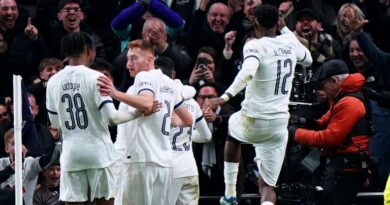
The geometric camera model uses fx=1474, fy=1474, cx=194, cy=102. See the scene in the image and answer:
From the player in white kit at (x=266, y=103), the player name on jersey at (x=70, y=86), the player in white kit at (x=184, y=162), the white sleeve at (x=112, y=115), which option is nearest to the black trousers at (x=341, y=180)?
the player in white kit at (x=266, y=103)

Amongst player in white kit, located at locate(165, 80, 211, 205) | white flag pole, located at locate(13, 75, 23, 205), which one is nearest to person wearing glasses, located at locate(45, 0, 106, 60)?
player in white kit, located at locate(165, 80, 211, 205)

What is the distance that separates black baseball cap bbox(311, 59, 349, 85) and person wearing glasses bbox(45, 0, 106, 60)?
3.11 m

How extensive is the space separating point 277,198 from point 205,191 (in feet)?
4.54

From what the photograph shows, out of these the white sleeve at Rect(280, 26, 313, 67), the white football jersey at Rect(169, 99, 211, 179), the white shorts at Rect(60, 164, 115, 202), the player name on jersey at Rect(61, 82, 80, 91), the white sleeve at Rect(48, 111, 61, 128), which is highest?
the white sleeve at Rect(280, 26, 313, 67)

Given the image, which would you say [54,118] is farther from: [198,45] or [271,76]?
[198,45]

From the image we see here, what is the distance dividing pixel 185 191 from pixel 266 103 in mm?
1315

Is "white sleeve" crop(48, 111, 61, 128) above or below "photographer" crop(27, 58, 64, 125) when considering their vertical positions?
below

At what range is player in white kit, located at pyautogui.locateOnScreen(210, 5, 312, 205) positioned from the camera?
16000mm

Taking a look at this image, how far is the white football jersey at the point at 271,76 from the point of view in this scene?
52.5ft

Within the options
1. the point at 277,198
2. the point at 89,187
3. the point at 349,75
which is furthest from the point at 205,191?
the point at 89,187

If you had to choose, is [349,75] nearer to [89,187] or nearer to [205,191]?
[205,191]

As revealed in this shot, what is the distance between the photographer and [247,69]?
15711 millimetres

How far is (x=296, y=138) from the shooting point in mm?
17062

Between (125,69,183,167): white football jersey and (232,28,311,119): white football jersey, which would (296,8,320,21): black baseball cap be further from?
(125,69,183,167): white football jersey
